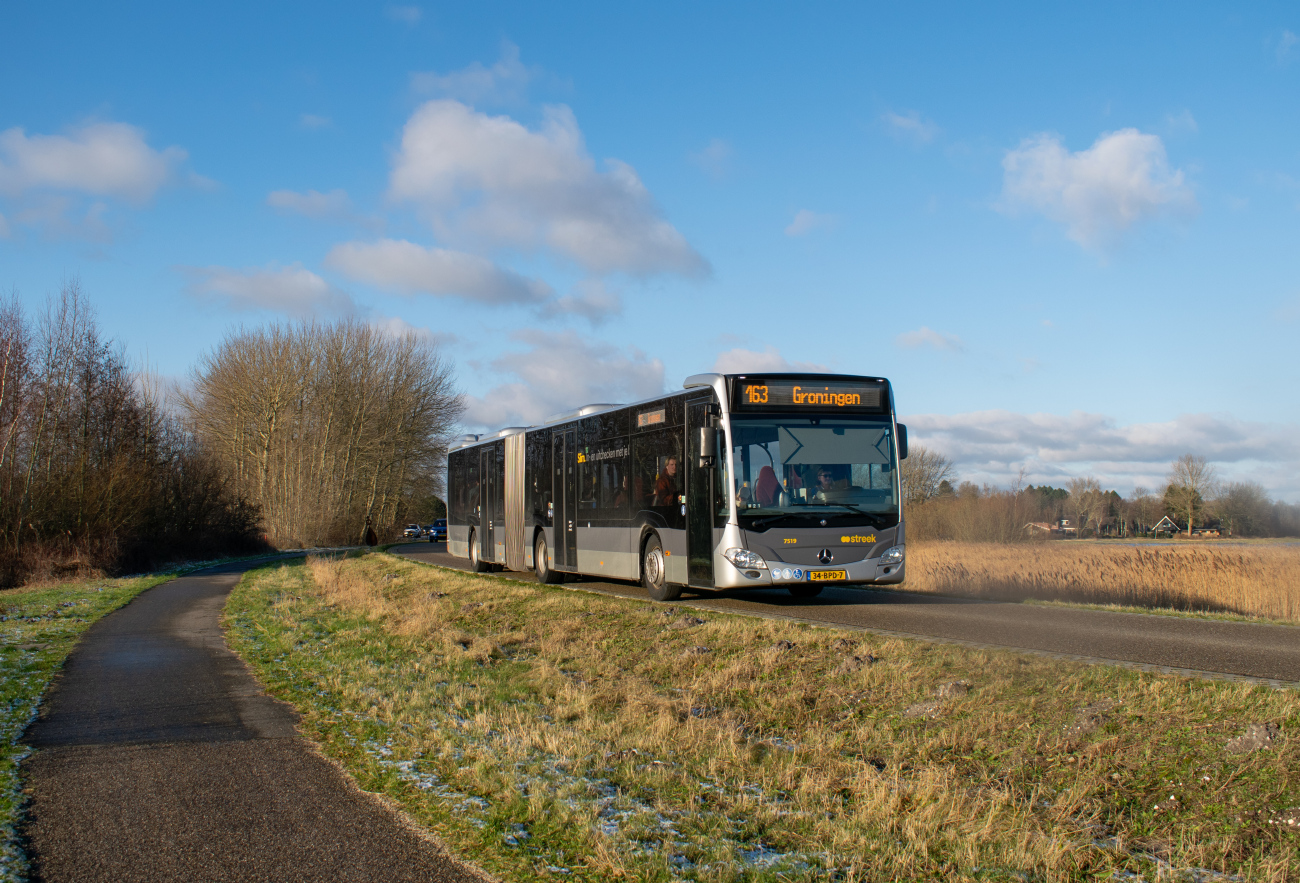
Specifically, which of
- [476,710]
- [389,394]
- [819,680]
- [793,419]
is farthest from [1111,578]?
[389,394]

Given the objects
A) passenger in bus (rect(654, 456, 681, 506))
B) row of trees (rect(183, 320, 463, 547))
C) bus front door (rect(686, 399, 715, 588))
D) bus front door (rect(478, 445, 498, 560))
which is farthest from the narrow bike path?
row of trees (rect(183, 320, 463, 547))

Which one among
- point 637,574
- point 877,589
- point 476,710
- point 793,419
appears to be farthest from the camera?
point 877,589

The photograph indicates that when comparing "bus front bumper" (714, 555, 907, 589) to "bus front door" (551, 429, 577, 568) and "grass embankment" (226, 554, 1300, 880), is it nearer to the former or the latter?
"grass embankment" (226, 554, 1300, 880)

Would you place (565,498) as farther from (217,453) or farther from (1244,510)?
(1244,510)

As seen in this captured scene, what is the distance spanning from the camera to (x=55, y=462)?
1163 inches

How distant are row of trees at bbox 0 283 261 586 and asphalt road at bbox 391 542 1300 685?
849 inches

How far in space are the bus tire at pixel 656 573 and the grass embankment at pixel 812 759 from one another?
13.4ft

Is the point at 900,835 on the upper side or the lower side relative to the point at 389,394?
lower

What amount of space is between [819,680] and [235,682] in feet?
19.3

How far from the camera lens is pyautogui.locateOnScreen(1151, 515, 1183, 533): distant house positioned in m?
97.0

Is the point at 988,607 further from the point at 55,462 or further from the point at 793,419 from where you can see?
the point at 55,462

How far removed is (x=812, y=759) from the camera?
6.77 metres

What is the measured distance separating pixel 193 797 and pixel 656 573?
10.4 m

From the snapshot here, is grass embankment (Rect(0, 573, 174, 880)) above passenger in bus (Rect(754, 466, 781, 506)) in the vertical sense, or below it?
below
